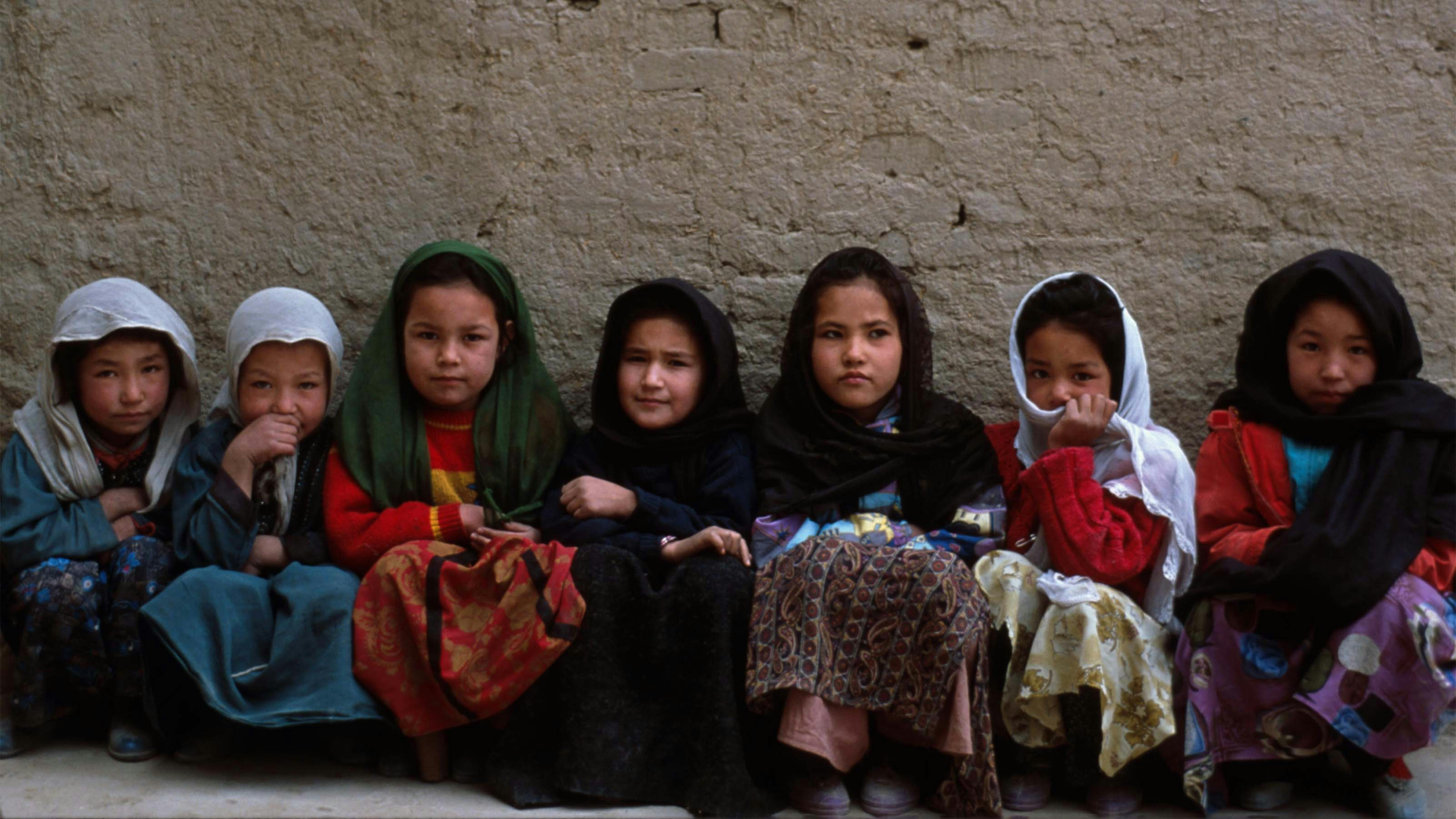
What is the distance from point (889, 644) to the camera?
304cm

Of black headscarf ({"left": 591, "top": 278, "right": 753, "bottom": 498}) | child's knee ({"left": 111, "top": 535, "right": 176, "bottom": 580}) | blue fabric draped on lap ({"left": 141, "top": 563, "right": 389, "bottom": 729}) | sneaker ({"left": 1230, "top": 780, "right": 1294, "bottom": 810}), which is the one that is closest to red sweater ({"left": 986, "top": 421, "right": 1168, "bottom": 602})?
sneaker ({"left": 1230, "top": 780, "right": 1294, "bottom": 810})

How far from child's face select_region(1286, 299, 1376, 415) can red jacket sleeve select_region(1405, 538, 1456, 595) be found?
0.42 meters

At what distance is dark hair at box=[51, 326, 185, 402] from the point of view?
3.59 meters

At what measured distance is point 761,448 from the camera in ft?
12.0

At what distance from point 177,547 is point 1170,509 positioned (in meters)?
2.48

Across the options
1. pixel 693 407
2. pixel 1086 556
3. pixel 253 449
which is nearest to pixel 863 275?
pixel 693 407

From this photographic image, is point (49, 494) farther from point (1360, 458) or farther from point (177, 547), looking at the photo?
point (1360, 458)

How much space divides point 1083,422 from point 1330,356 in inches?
25.3

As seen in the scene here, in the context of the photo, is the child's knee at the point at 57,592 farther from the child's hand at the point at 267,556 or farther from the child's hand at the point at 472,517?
the child's hand at the point at 472,517

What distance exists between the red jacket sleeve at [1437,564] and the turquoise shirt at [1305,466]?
29cm

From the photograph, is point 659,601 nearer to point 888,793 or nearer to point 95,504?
point 888,793

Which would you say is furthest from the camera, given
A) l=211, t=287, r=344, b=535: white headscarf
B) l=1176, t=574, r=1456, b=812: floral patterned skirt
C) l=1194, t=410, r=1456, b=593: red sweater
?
l=211, t=287, r=344, b=535: white headscarf

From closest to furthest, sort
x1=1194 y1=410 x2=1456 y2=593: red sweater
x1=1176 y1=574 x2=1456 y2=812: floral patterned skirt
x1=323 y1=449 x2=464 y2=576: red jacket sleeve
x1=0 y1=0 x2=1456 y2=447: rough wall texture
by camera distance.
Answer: x1=1176 y1=574 x2=1456 y2=812: floral patterned skirt → x1=1194 y1=410 x2=1456 y2=593: red sweater → x1=323 y1=449 x2=464 y2=576: red jacket sleeve → x1=0 y1=0 x2=1456 y2=447: rough wall texture

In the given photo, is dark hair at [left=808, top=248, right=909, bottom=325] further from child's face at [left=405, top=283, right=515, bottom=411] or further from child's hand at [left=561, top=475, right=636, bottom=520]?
child's face at [left=405, top=283, right=515, bottom=411]
